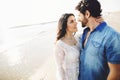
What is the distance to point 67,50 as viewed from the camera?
446 cm

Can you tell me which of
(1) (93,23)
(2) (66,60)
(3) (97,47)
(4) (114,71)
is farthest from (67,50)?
(4) (114,71)

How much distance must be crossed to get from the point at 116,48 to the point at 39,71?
33.7 feet

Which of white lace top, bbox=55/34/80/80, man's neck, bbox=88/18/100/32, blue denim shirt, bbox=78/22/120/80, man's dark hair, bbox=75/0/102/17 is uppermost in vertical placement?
man's dark hair, bbox=75/0/102/17

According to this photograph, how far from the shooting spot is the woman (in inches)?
171

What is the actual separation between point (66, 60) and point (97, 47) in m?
1.20

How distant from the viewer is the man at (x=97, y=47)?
3.14 meters

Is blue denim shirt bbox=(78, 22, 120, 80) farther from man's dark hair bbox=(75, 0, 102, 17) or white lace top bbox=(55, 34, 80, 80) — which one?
white lace top bbox=(55, 34, 80, 80)

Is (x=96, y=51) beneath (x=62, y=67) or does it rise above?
above

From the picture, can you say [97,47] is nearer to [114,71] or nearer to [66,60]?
[114,71]

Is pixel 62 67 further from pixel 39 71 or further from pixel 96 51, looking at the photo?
pixel 39 71

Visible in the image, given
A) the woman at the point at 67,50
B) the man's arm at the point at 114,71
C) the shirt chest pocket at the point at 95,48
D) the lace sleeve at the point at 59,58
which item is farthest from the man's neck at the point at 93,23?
the lace sleeve at the point at 59,58

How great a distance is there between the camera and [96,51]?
3.32m

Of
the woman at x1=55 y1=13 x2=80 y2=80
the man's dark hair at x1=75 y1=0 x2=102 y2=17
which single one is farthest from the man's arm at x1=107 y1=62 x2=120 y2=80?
the woman at x1=55 y1=13 x2=80 y2=80

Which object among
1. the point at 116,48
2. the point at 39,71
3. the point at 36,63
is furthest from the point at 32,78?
the point at 116,48
